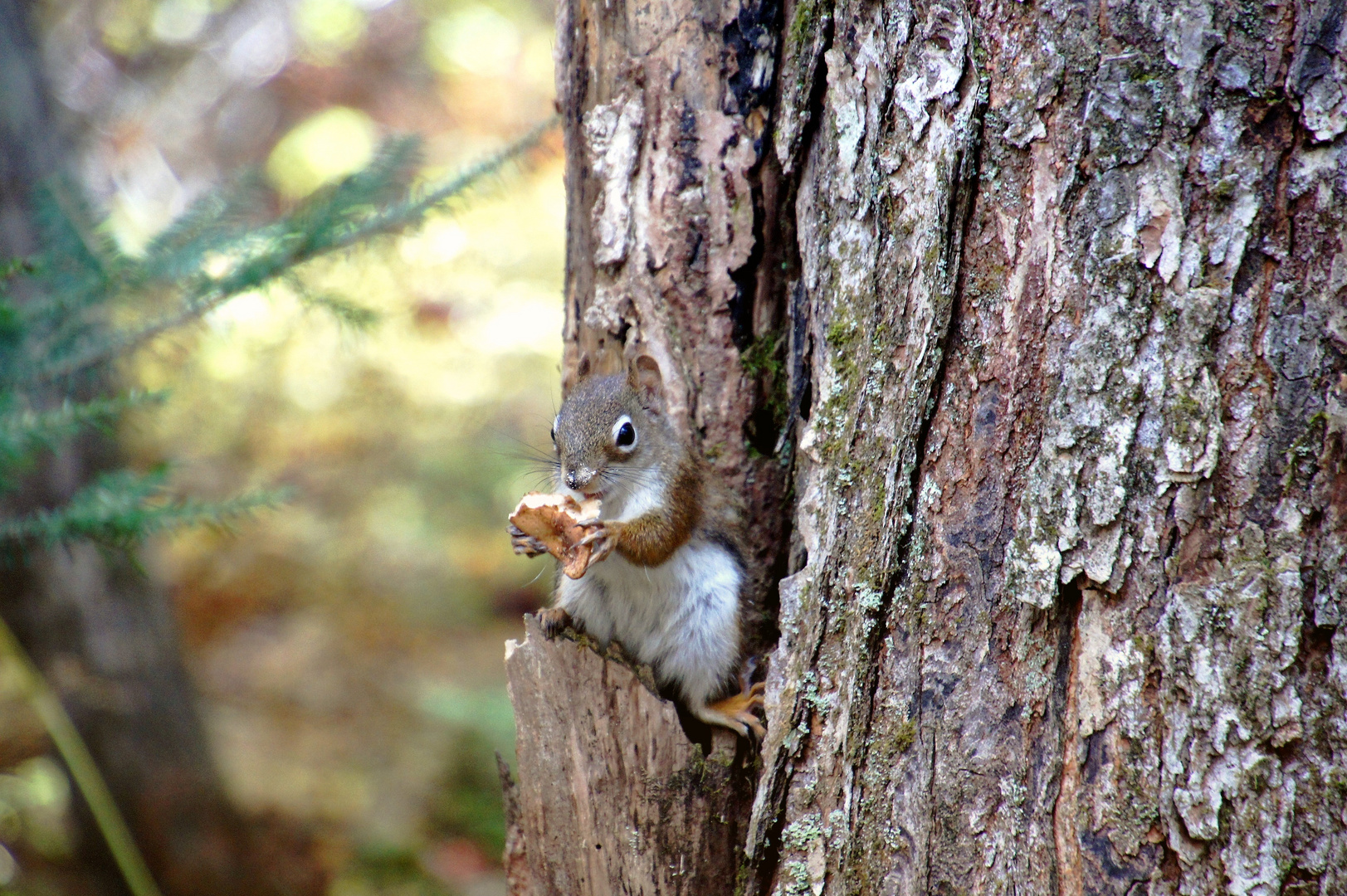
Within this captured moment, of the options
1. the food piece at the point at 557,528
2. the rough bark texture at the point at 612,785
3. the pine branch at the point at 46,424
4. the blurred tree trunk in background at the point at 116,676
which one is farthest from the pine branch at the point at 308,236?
the blurred tree trunk in background at the point at 116,676

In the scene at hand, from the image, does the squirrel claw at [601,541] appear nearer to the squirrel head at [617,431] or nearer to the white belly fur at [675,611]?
the white belly fur at [675,611]

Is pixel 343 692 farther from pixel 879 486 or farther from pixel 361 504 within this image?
pixel 879 486

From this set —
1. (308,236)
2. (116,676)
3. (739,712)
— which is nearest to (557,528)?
(739,712)

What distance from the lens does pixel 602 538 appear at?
6.63 feet

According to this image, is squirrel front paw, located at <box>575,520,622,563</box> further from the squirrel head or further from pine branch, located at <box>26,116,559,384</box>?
pine branch, located at <box>26,116,559,384</box>

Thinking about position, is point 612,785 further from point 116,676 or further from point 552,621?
point 116,676

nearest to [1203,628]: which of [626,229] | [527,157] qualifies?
[626,229]

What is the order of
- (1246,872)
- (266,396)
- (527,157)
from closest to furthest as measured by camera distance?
(1246,872) < (527,157) < (266,396)

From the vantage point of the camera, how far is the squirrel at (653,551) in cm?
205

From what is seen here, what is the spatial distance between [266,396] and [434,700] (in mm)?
2635

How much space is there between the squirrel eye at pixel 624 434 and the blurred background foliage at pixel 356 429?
2725mm

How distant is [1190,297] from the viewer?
1381 millimetres

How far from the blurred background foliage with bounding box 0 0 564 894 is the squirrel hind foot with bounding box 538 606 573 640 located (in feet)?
8.74

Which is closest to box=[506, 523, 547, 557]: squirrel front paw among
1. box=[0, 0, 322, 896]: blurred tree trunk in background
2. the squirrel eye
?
the squirrel eye
